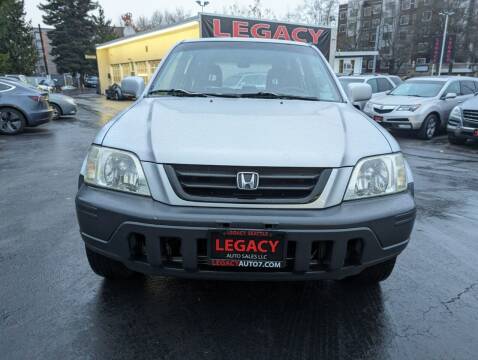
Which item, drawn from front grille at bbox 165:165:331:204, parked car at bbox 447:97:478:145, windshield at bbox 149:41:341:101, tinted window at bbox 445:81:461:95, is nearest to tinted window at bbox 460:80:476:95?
tinted window at bbox 445:81:461:95

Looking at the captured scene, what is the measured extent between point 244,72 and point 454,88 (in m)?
10.1

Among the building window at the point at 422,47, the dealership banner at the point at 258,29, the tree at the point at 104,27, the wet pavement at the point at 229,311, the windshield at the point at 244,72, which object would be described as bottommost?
the wet pavement at the point at 229,311

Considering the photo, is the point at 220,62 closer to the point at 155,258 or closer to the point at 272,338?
the point at 155,258

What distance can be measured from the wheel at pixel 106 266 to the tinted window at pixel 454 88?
10.9 m

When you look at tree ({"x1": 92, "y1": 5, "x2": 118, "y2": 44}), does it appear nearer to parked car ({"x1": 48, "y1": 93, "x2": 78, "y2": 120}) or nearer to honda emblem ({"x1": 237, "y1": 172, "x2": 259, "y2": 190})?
parked car ({"x1": 48, "y1": 93, "x2": 78, "y2": 120})

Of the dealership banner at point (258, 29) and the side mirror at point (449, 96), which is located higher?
the dealership banner at point (258, 29)

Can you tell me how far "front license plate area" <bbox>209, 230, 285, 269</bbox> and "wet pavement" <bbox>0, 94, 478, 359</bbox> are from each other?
0.50 metres

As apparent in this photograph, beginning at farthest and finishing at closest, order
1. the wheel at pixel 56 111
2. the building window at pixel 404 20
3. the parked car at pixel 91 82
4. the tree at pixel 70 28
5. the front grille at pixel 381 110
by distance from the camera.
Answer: the building window at pixel 404 20, the parked car at pixel 91 82, the tree at pixel 70 28, the wheel at pixel 56 111, the front grille at pixel 381 110

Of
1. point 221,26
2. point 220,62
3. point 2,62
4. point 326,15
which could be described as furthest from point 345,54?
point 220,62

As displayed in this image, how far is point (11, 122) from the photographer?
9.86m

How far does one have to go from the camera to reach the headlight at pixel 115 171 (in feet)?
6.34

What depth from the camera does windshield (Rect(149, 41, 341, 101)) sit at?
9.66 ft

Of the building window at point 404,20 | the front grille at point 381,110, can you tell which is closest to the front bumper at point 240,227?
the front grille at point 381,110

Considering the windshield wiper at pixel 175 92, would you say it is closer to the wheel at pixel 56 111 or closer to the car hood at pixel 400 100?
the car hood at pixel 400 100
